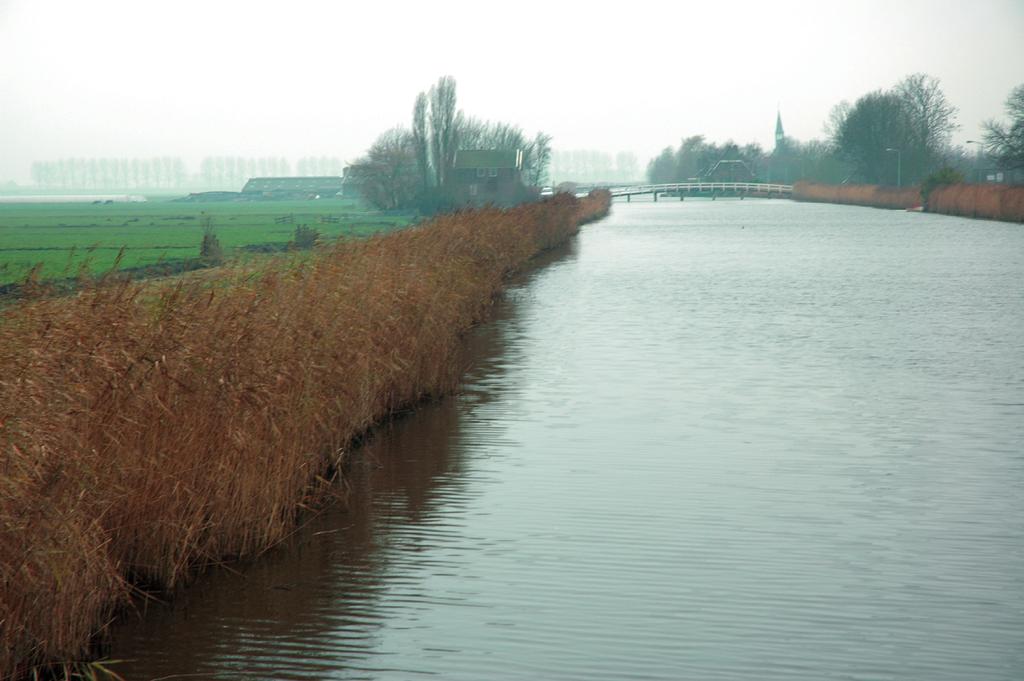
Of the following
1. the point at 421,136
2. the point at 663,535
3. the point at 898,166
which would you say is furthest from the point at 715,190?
the point at 663,535

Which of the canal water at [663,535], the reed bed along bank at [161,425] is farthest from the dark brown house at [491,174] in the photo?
the reed bed along bank at [161,425]

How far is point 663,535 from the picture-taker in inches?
360

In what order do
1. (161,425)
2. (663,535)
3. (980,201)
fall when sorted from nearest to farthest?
(161,425)
(663,535)
(980,201)

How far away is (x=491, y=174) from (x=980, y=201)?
6341cm

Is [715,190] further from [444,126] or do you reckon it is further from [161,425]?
[161,425]

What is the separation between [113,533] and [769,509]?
16.0 feet

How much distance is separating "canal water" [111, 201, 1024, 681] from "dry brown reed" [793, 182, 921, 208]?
74.1 metres

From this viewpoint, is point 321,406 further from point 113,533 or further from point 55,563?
point 55,563

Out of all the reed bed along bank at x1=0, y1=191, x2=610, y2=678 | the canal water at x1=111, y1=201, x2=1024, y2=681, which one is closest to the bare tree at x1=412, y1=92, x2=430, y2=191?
the canal water at x1=111, y1=201, x2=1024, y2=681

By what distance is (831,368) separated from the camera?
1739cm

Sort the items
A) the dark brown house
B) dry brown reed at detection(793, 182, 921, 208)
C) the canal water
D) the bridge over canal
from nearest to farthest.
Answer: the canal water, dry brown reed at detection(793, 182, 921, 208), the dark brown house, the bridge over canal

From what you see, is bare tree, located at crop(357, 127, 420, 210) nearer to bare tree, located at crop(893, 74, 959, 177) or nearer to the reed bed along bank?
bare tree, located at crop(893, 74, 959, 177)

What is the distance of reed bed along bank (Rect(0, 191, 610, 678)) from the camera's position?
21.2 feet

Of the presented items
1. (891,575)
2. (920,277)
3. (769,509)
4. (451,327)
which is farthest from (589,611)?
(920,277)
